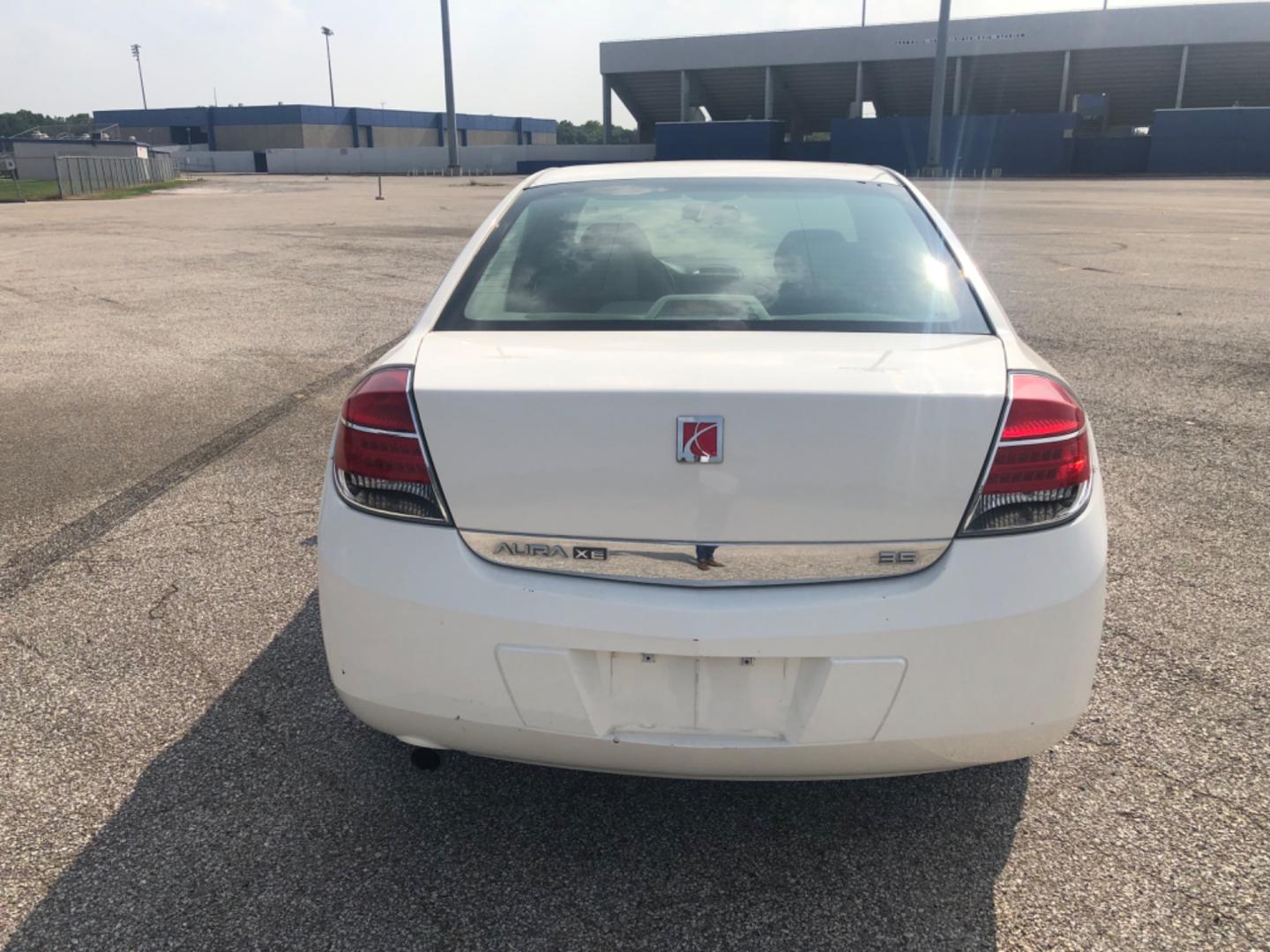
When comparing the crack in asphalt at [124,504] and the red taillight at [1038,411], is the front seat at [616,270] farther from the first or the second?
the crack in asphalt at [124,504]

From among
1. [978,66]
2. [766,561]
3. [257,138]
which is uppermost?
[978,66]

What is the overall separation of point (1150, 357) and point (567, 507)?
7.04 metres

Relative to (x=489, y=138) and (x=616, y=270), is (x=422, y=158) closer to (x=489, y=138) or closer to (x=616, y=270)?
(x=489, y=138)

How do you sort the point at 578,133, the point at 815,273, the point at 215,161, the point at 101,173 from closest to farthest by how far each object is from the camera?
1. the point at 815,273
2. the point at 101,173
3. the point at 215,161
4. the point at 578,133

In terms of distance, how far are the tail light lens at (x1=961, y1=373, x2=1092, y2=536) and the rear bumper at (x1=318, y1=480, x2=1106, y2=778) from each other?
0.05 metres

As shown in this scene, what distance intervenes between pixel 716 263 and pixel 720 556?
1149 mm

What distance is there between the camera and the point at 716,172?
322 cm

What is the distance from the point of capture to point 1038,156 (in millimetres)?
56219

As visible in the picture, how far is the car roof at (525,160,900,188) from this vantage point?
3195 millimetres

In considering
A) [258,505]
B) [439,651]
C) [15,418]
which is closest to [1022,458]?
[439,651]

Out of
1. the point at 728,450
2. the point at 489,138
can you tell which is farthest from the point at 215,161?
the point at 728,450

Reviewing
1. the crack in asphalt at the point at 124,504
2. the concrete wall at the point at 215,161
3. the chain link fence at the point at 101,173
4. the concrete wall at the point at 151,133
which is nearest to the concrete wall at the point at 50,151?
the chain link fence at the point at 101,173

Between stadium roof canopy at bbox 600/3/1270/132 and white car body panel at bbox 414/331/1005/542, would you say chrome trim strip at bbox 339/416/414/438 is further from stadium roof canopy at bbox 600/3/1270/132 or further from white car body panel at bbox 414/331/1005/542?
stadium roof canopy at bbox 600/3/1270/132

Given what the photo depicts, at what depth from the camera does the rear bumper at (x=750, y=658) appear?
1988mm
